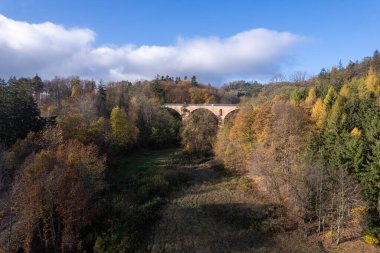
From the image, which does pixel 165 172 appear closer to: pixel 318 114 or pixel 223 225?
pixel 223 225

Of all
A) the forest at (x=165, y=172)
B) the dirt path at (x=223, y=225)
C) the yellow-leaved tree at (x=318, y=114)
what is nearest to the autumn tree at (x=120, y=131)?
the forest at (x=165, y=172)

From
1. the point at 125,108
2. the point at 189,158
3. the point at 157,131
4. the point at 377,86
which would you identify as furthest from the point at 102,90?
the point at 377,86

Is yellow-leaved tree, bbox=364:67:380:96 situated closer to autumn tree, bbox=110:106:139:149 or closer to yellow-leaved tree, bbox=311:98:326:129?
yellow-leaved tree, bbox=311:98:326:129

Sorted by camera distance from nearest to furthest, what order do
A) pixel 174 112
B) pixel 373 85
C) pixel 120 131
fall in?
pixel 120 131, pixel 373 85, pixel 174 112

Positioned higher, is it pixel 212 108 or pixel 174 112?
pixel 212 108

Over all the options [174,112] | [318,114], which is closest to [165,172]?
[318,114]

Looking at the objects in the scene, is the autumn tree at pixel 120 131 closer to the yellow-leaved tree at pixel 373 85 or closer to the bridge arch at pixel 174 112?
the bridge arch at pixel 174 112

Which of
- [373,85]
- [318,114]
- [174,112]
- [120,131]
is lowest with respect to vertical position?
[120,131]
